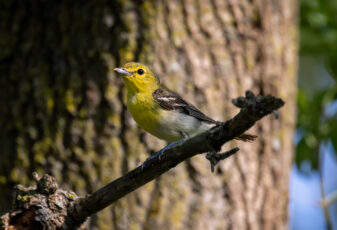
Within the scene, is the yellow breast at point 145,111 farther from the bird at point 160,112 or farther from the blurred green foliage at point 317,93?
the blurred green foliage at point 317,93

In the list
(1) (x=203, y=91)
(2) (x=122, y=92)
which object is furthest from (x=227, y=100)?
(2) (x=122, y=92)

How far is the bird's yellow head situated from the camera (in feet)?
14.5

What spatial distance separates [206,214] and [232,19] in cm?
197

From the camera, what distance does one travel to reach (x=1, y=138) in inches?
207

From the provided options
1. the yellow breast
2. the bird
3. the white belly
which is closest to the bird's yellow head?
the bird

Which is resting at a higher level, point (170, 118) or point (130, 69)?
point (130, 69)

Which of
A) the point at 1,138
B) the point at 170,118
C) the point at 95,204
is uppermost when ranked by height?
the point at 1,138

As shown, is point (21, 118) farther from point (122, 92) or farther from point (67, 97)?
point (122, 92)

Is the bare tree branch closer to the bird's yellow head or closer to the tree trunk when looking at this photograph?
the bird's yellow head

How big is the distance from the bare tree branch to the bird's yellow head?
1.38 meters

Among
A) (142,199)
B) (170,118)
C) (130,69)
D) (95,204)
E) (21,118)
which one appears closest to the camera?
(95,204)

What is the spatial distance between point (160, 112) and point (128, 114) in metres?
0.88

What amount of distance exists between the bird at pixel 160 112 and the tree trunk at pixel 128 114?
57 cm

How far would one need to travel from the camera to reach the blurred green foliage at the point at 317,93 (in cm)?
520
